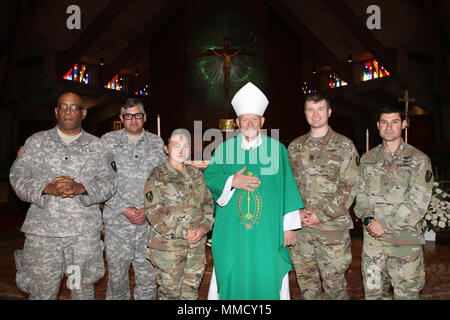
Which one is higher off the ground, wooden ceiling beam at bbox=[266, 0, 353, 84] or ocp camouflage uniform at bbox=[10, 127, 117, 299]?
wooden ceiling beam at bbox=[266, 0, 353, 84]

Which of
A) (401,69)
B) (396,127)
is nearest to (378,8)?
(401,69)

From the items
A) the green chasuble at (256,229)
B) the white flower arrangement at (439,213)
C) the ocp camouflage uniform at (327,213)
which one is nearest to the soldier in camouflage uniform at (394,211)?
the ocp camouflage uniform at (327,213)

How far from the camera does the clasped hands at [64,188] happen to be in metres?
2.43

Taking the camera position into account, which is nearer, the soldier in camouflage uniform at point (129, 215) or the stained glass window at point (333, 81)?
the soldier in camouflage uniform at point (129, 215)

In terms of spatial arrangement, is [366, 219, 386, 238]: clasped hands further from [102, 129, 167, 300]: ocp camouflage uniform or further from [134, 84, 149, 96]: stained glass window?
[134, 84, 149, 96]: stained glass window

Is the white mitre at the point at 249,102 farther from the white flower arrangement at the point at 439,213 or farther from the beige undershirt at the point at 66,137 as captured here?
the white flower arrangement at the point at 439,213

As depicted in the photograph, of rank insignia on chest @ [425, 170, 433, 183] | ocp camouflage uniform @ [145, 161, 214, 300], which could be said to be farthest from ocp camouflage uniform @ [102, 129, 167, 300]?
rank insignia on chest @ [425, 170, 433, 183]

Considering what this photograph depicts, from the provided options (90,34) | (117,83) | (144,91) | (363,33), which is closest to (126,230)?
(90,34)

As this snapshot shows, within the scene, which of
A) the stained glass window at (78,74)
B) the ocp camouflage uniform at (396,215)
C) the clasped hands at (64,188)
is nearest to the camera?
the clasped hands at (64,188)

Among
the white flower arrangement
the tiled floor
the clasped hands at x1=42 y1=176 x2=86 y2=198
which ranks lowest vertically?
the tiled floor

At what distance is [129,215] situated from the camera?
9.19ft

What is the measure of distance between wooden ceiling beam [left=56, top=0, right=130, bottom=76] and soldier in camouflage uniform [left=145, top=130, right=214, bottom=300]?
10.9 meters

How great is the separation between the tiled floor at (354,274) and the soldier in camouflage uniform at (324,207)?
717 millimetres

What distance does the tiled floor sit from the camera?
338 centimetres
